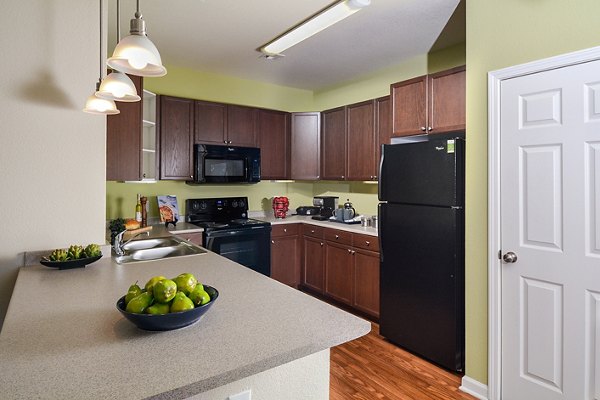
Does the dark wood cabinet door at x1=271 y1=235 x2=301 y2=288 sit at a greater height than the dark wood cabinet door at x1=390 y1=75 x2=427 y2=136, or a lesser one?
lesser

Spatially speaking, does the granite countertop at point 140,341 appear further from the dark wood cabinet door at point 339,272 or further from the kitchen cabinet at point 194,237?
the dark wood cabinet door at point 339,272

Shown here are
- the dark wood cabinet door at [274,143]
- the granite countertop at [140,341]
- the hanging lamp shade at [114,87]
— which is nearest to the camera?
the granite countertop at [140,341]

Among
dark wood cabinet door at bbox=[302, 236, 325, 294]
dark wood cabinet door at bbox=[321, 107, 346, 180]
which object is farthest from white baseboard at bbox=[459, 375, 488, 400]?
dark wood cabinet door at bbox=[321, 107, 346, 180]

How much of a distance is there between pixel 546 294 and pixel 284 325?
1.65m

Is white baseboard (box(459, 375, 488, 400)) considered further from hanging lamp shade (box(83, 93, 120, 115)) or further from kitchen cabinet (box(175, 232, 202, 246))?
hanging lamp shade (box(83, 93, 120, 115))

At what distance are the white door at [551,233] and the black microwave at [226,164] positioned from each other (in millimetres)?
2671

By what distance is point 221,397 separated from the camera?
0.98 m

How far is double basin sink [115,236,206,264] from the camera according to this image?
2.32 meters

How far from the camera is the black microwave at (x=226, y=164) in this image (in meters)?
3.80

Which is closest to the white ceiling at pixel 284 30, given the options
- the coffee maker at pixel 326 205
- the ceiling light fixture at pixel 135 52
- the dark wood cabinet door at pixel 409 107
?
the dark wood cabinet door at pixel 409 107

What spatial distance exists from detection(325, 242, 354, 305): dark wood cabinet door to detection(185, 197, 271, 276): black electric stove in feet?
2.16

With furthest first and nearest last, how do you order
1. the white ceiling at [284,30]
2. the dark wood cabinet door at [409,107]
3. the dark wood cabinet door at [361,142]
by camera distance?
the dark wood cabinet door at [361,142] → the dark wood cabinet door at [409,107] → the white ceiling at [284,30]

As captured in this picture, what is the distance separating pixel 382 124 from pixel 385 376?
2.31 metres

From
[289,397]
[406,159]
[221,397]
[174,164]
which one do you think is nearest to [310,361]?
[289,397]
